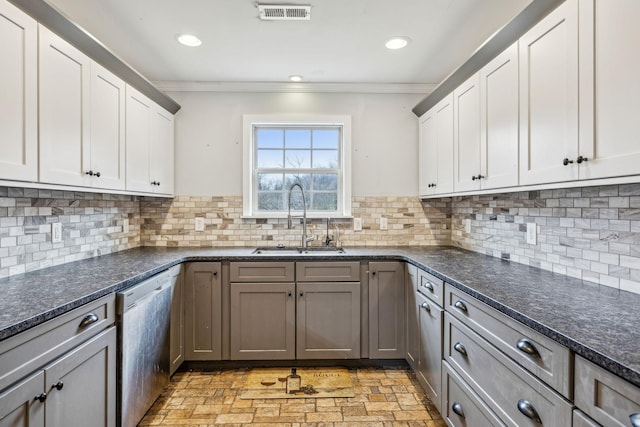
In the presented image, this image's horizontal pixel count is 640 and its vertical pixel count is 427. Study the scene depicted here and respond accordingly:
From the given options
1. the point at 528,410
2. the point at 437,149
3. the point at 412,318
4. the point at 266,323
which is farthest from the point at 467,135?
the point at 266,323

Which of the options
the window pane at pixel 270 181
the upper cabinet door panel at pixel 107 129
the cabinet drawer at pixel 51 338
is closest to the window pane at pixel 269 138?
the window pane at pixel 270 181

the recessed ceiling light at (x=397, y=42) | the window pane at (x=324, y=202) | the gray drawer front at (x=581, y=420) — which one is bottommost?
the gray drawer front at (x=581, y=420)

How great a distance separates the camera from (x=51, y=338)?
3.97 feet

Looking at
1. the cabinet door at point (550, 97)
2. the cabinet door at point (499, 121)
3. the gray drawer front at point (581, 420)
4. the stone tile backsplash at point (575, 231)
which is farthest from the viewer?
the cabinet door at point (499, 121)

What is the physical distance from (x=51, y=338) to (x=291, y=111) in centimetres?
255

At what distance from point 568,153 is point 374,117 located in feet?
6.62

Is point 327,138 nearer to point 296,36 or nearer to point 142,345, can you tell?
point 296,36

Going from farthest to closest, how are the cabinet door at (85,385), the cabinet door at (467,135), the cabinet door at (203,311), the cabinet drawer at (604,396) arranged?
the cabinet door at (203,311) → the cabinet door at (467,135) → the cabinet door at (85,385) → the cabinet drawer at (604,396)

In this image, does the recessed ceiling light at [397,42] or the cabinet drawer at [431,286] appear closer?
the cabinet drawer at [431,286]

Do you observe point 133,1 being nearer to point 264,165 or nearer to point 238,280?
point 264,165

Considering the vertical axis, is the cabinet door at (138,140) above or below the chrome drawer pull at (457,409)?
above

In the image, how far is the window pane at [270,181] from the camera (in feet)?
10.7

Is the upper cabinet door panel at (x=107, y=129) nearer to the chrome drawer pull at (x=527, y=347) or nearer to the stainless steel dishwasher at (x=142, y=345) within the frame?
the stainless steel dishwasher at (x=142, y=345)

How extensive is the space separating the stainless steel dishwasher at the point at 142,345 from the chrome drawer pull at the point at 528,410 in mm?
1770
